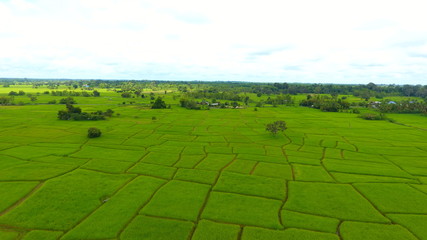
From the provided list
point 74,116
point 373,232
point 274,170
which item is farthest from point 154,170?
point 74,116

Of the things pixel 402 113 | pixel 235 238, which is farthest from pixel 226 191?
pixel 402 113

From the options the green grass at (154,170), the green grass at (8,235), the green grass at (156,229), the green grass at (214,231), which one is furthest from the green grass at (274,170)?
the green grass at (8,235)

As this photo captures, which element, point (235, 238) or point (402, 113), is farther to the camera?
point (402, 113)

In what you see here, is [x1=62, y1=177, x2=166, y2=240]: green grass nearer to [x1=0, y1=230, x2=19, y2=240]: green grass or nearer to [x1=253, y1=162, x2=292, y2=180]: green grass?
[x1=0, y1=230, x2=19, y2=240]: green grass

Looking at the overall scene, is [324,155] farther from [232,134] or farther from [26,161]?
[26,161]

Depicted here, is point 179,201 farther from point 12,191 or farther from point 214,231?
point 12,191

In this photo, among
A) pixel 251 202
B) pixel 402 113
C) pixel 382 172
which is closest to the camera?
pixel 251 202

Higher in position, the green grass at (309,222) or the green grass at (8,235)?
the green grass at (309,222)

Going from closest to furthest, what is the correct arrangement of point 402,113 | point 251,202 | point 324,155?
point 251,202 → point 324,155 → point 402,113

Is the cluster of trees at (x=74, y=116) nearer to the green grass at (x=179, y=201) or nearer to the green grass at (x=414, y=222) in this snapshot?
the green grass at (x=179, y=201)
